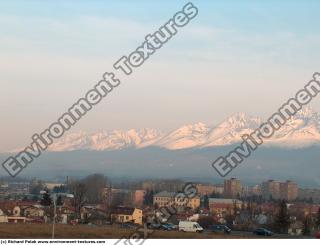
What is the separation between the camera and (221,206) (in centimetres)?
5356

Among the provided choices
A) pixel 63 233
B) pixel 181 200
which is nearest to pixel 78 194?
pixel 181 200

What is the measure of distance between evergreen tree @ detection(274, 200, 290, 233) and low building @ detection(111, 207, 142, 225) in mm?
8908

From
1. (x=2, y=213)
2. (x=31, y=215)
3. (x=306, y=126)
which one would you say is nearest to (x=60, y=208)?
(x=31, y=215)

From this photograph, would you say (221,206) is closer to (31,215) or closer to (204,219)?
(204,219)

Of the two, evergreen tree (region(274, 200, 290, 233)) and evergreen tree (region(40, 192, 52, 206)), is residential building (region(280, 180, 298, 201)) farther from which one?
evergreen tree (region(40, 192, 52, 206))

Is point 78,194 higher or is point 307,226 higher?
point 78,194

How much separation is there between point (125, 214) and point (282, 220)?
420 inches

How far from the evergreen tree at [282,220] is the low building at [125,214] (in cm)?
891

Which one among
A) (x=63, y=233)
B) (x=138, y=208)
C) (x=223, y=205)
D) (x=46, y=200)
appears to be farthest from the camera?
(x=223, y=205)

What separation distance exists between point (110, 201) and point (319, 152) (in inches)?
4898

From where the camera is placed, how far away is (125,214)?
4016 cm

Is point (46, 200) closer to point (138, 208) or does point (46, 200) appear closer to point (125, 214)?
point (125, 214)

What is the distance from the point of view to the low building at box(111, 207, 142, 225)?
36.1 m

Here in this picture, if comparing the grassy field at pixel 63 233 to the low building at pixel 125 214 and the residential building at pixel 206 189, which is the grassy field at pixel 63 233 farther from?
the residential building at pixel 206 189
